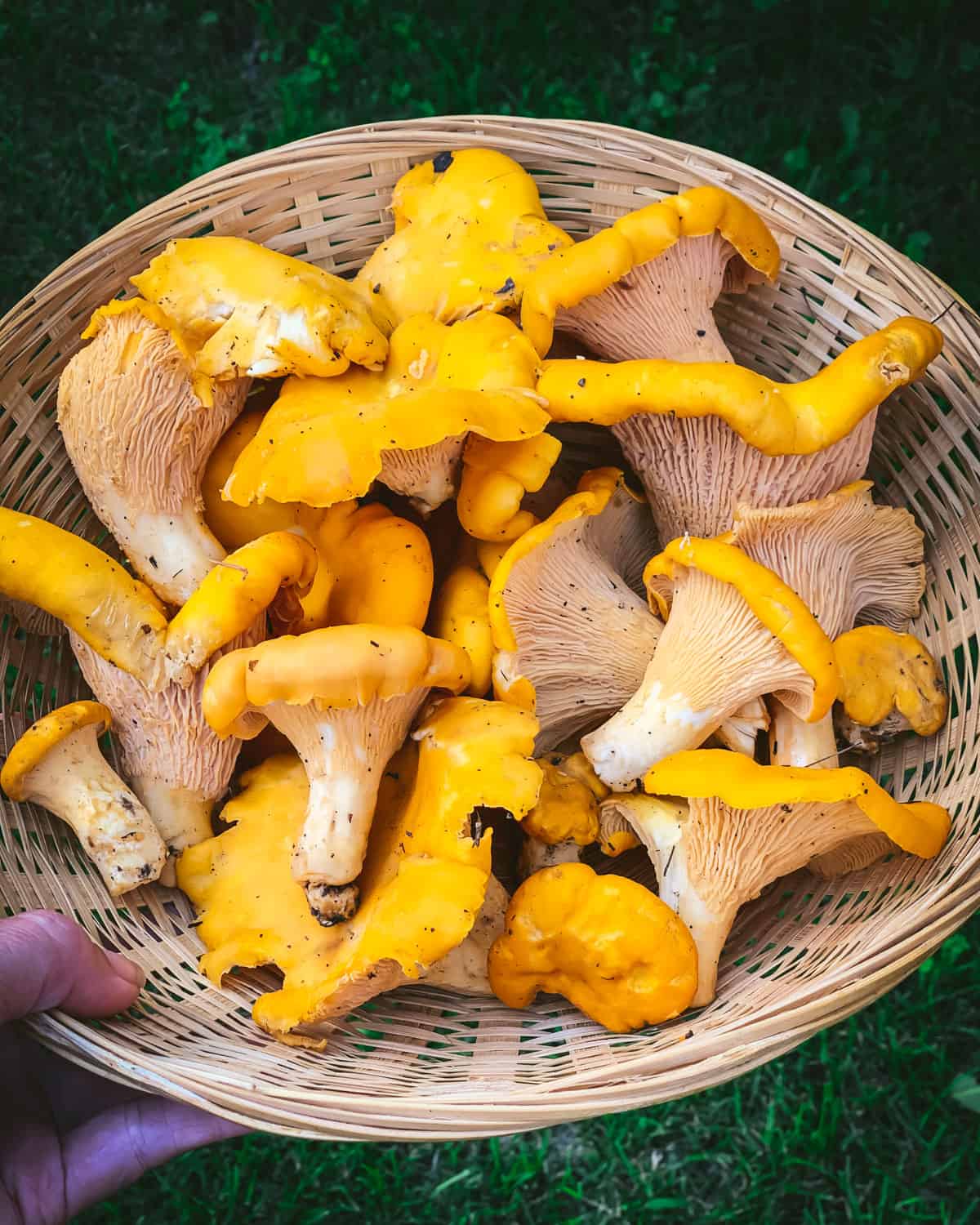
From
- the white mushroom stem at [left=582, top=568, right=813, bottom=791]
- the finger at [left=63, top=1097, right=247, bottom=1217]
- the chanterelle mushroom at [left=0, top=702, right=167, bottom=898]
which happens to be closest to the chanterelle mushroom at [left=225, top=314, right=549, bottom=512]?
the white mushroom stem at [left=582, top=568, right=813, bottom=791]

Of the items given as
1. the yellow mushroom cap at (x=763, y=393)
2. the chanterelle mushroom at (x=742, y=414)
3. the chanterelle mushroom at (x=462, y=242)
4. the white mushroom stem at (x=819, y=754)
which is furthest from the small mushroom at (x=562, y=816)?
the chanterelle mushroom at (x=462, y=242)

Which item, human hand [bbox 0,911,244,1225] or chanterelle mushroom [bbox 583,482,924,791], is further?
human hand [bbox 0,911,244,1225]

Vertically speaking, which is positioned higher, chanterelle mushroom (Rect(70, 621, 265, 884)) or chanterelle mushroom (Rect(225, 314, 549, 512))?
chanterelle mushroom (Rect(225, 314, 549, 512))

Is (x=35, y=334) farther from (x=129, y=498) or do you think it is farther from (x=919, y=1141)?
(x=919, y=1141)

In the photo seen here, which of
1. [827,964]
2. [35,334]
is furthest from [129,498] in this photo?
[827,964]

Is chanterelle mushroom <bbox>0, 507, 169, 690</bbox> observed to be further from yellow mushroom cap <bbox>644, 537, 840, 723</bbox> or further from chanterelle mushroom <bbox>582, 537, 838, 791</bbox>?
yellow mushroom cap <bbox>644, 537, 840, 723</bbox>

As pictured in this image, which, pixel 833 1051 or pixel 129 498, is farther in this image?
pixel 833 1051

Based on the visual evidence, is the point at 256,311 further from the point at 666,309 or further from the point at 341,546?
the point at 666,309
